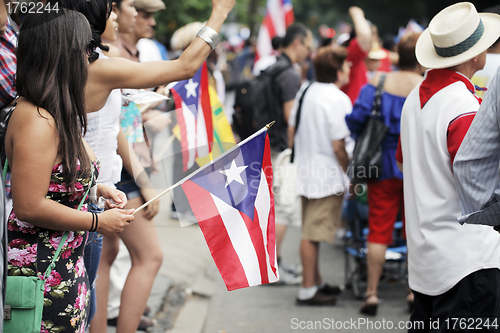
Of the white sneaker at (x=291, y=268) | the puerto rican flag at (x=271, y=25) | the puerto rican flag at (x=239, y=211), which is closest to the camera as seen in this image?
the puerto rican flag at (x=239, y=211)

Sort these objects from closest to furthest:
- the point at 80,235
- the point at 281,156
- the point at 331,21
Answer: the point at 80,235
the point at 281,156
the point at 331,21

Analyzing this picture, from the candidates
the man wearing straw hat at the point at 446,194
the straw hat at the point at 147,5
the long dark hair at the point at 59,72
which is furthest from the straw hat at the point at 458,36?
the straw hat at the point at 147,5

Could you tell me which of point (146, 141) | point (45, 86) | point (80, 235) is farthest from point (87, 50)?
point (80, 235)

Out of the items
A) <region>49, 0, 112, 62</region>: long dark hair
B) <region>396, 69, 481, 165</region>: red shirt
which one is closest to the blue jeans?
<region>49, 0, 112, 62</region>: long dark hair

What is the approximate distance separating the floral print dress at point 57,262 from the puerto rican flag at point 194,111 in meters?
0.97

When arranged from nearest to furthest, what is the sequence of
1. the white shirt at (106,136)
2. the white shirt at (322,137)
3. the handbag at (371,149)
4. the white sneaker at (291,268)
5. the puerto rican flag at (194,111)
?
the white shirt at (106,136) < the puerto rican flag at (194,111) < the handbag at (371,149) < the white shirt at (322,137) < the white sneaker at (291,268)

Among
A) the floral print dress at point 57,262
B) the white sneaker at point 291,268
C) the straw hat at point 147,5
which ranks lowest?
the white sneaker at point 291,268

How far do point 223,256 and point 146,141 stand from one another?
709 mm

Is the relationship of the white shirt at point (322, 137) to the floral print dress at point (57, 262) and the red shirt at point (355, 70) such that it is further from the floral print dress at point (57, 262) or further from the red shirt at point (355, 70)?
the floral print dress at point (57, 262)

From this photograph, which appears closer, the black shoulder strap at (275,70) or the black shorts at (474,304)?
the black shorts at (474,304)

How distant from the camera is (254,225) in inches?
99.3

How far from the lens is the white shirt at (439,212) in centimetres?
254

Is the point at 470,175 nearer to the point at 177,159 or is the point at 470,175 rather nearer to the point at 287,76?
the point at 177,159

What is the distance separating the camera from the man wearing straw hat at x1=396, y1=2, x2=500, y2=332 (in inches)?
98.9
